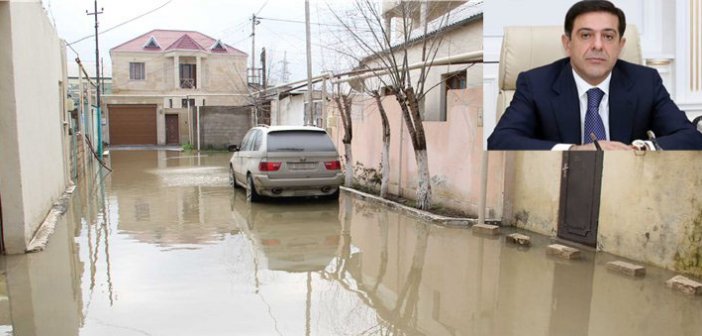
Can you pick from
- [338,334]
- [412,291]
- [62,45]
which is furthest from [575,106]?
[62,45]

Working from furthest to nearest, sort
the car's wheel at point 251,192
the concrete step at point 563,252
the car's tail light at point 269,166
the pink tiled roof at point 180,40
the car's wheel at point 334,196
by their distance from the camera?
the car's wheel at point 334,196 < the car's wheel at point 251,192 < the car's tail light at point 269,166 < the concrete step at point 563,252 < the pink tiled roof at point 180,40

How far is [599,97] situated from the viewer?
3.05 ft

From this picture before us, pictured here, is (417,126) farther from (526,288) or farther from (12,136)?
(12,136)

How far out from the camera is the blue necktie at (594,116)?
930 millimetres

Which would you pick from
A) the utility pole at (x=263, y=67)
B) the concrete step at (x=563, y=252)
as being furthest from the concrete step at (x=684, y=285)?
the utility pole at (x=263, y=67)

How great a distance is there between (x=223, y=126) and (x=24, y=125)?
1938 centimetres

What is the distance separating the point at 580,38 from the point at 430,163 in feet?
28.6

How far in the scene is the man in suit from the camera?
0.92 metres

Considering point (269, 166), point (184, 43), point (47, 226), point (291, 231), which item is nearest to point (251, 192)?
point (269, 166)

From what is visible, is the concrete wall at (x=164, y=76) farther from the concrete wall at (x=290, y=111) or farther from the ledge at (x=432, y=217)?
the concrete wall at (x=290, y=111)

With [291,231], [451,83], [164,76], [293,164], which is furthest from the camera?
[293,164]

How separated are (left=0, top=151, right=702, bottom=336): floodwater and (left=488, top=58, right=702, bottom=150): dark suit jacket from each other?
141 inches

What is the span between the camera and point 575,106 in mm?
952

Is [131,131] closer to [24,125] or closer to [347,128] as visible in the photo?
[347,128]
